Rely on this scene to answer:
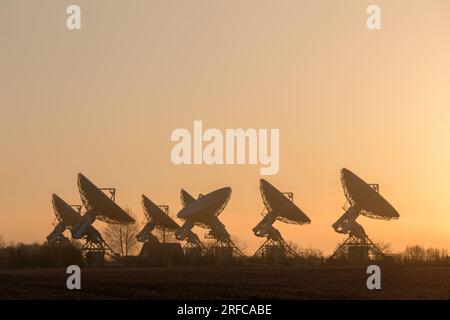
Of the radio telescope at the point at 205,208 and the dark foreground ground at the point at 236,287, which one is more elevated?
the radio telescope at the point at 205,208

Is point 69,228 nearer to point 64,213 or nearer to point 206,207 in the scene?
point 64,213

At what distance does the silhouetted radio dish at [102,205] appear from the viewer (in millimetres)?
83250

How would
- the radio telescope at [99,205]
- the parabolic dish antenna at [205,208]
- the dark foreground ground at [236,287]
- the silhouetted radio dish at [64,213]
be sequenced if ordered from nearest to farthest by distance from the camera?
the dark foreground ground at [236,287] < the radio telescope at [99,205] < the parabolic dish antenna at [205,208] < the silhouetted radio dish at [64,213]

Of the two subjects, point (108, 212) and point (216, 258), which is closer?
point (108, 212)

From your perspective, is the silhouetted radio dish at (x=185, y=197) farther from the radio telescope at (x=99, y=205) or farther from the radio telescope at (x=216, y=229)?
the radio telescope at (x=99, y=205)

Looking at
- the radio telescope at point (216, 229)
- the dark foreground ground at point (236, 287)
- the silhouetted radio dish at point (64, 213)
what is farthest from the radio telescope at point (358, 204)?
the silhouetted radio dish at point (64, 213)

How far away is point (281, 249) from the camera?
98750mm

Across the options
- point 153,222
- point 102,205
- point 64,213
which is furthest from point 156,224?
point 102,205

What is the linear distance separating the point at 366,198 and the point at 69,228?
29.6 m

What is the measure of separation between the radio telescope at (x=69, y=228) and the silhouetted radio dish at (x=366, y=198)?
23916mm

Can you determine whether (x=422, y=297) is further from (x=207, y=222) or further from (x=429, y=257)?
(x=429, y=257)

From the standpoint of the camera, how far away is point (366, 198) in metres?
85.0
